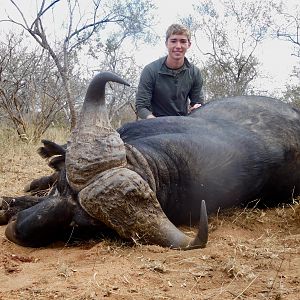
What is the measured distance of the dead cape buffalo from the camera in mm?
2553

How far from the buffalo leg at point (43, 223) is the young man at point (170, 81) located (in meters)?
2.79

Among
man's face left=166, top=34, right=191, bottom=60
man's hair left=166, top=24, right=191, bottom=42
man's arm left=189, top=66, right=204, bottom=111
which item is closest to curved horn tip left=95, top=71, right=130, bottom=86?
man's face left=166, top=34, right=191, bottom=60

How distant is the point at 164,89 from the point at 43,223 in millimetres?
3101

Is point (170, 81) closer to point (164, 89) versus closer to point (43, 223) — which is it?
point (164, 89)

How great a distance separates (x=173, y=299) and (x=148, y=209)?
0.76 metres

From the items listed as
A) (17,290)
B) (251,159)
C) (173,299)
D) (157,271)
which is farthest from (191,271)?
(251,159)

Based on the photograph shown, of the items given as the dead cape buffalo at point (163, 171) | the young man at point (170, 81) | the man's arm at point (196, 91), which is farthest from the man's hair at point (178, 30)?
the dead cape buffalo at point (163, 171)

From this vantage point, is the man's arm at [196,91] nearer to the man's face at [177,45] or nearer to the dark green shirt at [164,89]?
the dark green shirt at [164,89]

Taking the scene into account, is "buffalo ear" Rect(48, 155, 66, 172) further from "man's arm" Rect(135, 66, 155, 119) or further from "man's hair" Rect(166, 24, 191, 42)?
"man's hair" Rect(166, 24, 191, 42)

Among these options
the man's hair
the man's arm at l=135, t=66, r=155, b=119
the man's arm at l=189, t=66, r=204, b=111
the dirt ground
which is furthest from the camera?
the man's arm at l=189, t=66, r=204, b=111

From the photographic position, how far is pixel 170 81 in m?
5.60

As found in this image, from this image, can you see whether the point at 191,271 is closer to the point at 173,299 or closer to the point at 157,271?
the point at 157,271

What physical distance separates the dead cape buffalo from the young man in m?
1.30

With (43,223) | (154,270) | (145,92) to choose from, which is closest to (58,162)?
(43,223)
